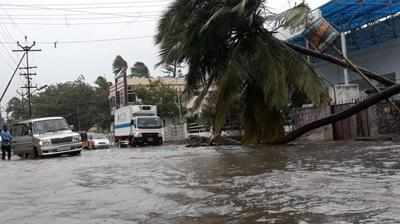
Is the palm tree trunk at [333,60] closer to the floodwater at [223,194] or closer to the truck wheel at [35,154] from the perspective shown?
the floodwater at [223,194]

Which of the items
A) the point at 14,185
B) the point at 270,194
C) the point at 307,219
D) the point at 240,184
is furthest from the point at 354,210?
the point at 14,185

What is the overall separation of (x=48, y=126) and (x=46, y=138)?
1.04 m

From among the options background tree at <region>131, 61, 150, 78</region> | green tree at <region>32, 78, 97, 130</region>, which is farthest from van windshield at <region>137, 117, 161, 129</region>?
background tree at <region>131, 61, 150, 78</region>

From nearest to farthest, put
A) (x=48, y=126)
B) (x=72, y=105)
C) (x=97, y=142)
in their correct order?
(x=48, y=126) → (x=97, y=142) → (x=72, y=105)

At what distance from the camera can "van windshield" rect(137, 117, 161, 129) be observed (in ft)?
129

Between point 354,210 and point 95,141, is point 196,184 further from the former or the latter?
point 95,141

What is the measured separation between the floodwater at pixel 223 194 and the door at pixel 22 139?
12.0 metres

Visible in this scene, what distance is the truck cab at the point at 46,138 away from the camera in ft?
80.7

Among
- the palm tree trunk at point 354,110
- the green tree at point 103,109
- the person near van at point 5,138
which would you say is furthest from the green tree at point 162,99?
the palm tree trunk at point 354,110

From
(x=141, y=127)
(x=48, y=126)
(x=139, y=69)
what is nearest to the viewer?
(x=48, y=126)

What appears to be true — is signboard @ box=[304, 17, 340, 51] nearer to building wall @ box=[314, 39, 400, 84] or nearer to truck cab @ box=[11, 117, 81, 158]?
truck cab @ box=[11, 117, 81, 158]

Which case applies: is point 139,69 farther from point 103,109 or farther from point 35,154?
point 35,154

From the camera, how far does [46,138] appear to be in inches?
969

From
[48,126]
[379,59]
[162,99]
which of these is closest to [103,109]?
[162,99]
